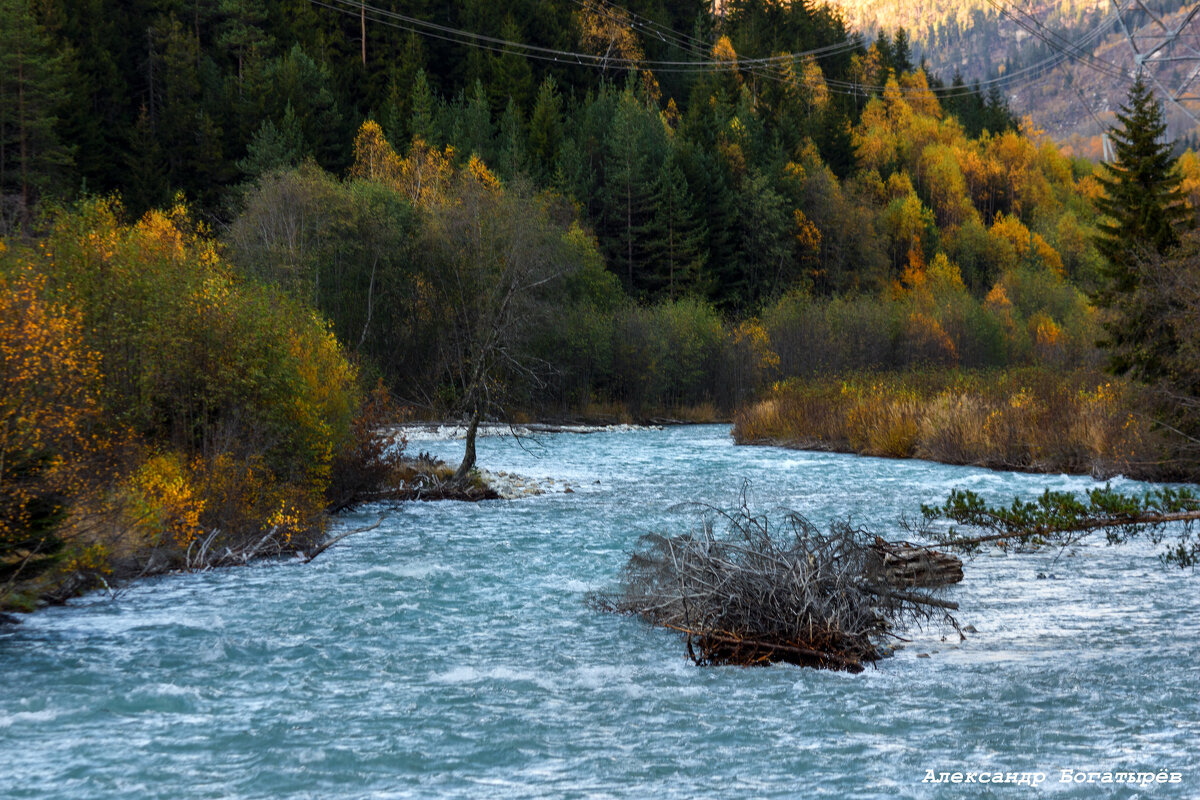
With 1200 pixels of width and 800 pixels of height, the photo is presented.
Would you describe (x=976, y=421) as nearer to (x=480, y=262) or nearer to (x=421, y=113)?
(x=480, y=262)

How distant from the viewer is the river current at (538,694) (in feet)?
26.2

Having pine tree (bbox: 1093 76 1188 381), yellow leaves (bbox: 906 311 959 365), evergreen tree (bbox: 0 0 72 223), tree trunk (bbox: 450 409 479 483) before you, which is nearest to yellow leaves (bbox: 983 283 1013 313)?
yellow leaves (bbox: 906 311 959 365)

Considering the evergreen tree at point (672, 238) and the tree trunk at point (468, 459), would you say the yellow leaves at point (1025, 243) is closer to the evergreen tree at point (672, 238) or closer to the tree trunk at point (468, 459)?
the evergreen tree at point (672, 238)

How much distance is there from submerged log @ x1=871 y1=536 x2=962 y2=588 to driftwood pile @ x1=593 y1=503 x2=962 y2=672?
0.34ft

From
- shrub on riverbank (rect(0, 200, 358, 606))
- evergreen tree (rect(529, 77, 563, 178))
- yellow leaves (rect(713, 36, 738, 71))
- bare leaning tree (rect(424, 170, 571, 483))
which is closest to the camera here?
shrub on riverbank (rect(0, 200, 358, 606))

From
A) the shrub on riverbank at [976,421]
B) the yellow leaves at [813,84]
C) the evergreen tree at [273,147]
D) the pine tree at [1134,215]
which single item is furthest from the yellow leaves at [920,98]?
the pine tree at [1134,215]

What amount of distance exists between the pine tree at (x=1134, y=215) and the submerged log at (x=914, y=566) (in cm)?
1609

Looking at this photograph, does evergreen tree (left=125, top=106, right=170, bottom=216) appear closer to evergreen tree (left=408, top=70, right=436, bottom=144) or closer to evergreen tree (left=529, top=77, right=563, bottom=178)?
evergreen tree (left=408, top=70, right=436, bottom=144)

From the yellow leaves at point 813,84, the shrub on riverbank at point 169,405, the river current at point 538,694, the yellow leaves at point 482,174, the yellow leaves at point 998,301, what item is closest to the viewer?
the river current at point 538,694

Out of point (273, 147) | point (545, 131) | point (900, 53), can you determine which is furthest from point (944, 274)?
point (900, 53)

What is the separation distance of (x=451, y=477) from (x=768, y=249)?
56.3 m

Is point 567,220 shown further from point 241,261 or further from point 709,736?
point 709,736

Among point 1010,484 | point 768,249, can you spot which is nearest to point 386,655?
point 1010,484

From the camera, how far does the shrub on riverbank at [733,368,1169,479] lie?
26297 mm
